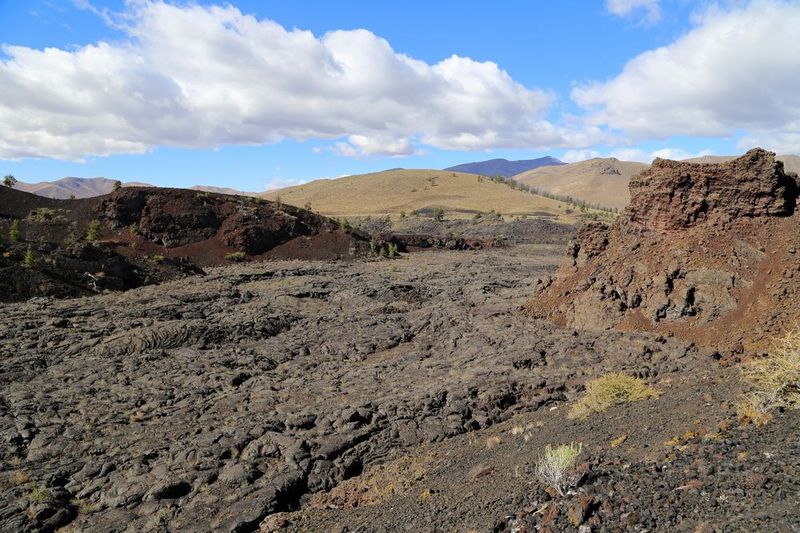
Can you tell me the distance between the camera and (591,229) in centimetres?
1719

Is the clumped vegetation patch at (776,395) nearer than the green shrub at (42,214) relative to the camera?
Yes

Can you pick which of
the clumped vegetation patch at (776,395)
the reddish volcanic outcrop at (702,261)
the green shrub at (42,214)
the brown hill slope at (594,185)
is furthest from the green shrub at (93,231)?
the brown hill slope at (594,185)

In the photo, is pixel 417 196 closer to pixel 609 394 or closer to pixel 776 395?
pixel 609 394

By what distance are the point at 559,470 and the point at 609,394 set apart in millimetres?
3869

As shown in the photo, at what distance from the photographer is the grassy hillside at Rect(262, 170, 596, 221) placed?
90.2 metres

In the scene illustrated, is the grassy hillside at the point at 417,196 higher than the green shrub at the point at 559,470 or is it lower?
higher

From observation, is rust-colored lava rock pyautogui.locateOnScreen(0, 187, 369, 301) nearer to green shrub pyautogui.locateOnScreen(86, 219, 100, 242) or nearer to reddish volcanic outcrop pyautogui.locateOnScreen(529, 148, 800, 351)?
green shrub pyautogui.locateOnScreen(86, 219, 100, 242)

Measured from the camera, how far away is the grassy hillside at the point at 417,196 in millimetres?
90250

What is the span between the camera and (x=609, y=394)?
360 inches

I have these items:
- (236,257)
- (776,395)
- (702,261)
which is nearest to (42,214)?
(236,257)

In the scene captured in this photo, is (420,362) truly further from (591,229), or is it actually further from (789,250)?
(789,250)

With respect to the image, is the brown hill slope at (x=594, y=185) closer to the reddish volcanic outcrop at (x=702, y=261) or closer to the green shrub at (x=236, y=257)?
the green shrub at (x=236, y=257)

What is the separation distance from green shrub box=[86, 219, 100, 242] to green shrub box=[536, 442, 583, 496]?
92.1 feet

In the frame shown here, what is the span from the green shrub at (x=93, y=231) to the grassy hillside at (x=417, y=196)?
5237 centimetres
